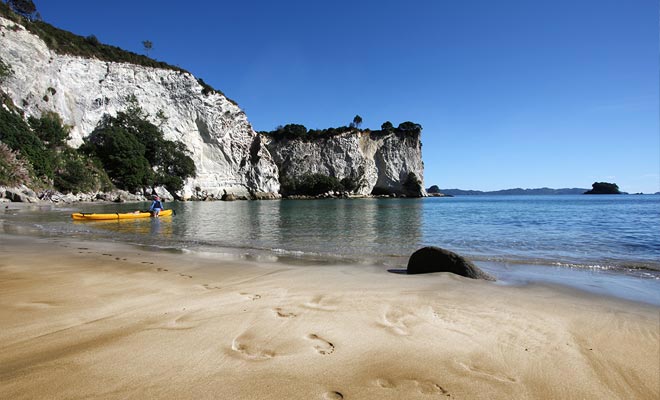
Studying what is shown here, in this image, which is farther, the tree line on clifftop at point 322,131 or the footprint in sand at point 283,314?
the tree line on clifftop at point 322,131

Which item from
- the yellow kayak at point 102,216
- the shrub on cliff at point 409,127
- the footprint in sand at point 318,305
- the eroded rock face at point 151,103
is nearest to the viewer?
the footprint in sand at point 318,305

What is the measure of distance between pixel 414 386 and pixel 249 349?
4.60ft

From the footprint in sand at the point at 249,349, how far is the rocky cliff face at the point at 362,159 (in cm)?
8805

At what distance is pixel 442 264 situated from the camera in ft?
22.4

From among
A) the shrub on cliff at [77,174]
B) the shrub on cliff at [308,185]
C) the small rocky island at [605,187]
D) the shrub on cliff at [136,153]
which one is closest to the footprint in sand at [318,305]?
the shrub on cliff at [77,174]

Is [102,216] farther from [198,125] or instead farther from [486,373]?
[198,125]

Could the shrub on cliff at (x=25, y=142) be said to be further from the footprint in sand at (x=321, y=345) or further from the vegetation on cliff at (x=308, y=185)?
the vegetation on cliff at (x=308, y=185)

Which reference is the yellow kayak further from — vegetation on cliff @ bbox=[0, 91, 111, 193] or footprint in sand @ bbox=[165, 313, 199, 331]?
vegetation on cliff @ bbox=[0, 91, 111, 193]

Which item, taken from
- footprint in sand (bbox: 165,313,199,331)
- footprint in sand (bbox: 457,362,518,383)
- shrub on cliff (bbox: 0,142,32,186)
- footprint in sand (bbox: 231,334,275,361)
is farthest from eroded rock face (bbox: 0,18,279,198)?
footprint in sand (bbox: 457,362,518,383)

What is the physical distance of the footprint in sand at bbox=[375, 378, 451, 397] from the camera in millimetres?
2379

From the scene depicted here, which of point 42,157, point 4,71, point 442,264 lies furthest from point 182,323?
point 4,71

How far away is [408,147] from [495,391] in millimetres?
103913

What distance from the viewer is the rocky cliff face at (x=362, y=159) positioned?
304 ft

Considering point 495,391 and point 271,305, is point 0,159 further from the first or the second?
point 495,391
